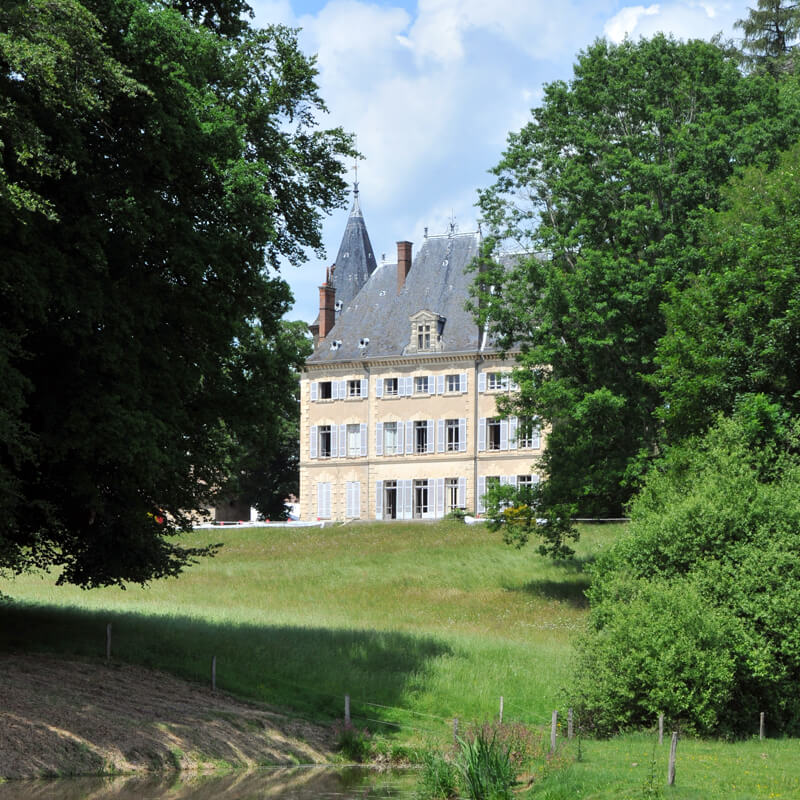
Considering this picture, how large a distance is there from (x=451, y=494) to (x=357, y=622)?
112 feet

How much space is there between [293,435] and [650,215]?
47.1 metres

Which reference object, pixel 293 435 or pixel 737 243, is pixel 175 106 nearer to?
pixel 737 243

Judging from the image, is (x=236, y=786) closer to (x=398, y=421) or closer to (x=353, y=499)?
(x=398, y=421)

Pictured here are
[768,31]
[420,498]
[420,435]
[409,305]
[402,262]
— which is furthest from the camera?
[402,262]

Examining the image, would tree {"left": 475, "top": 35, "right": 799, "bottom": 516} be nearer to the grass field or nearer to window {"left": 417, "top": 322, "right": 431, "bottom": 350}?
the grass field

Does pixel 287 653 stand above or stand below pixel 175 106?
below

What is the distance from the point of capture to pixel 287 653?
100 ft

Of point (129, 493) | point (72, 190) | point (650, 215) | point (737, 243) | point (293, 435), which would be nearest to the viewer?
point (72, 190)

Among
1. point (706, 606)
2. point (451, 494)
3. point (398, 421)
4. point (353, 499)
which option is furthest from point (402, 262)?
point (706, 606)

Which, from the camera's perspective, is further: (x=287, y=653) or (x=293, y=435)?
Answer: (x=293, y=435)

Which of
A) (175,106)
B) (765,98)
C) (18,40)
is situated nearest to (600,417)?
(765,98)

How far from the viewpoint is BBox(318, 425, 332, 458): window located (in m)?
75.6

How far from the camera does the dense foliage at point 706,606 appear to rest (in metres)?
24.6

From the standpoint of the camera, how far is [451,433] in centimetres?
7212
